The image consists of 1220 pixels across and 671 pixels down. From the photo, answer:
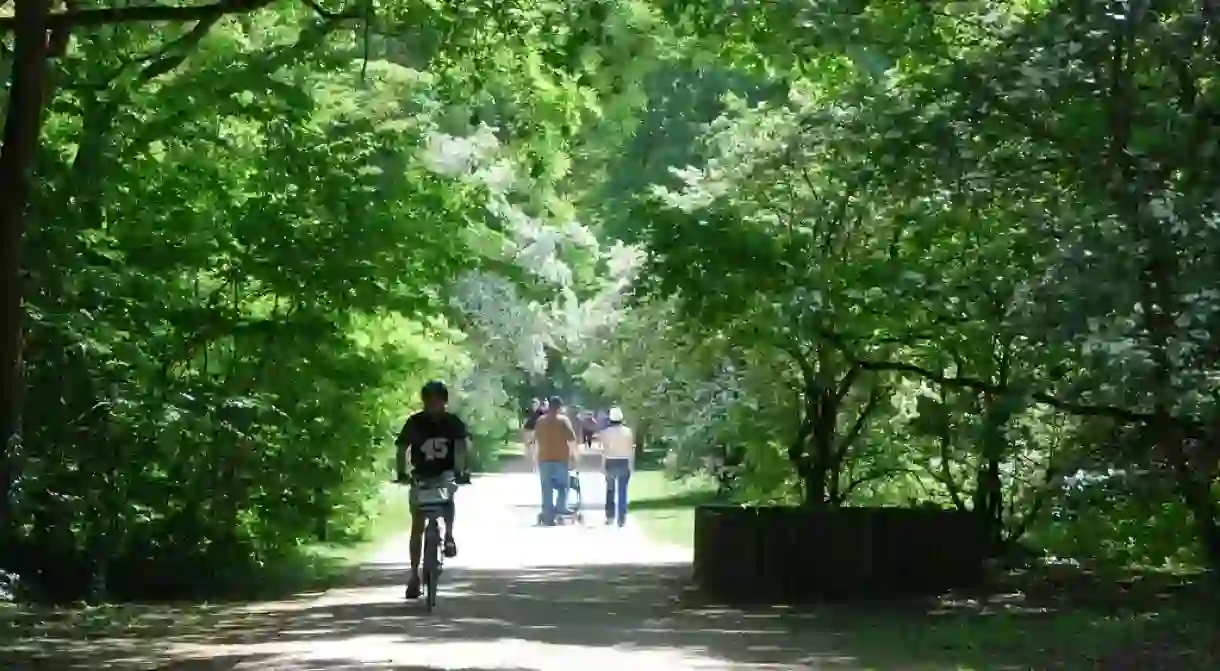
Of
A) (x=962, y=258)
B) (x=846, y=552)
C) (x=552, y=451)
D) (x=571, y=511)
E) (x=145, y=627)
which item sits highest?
(x=962, y=258)

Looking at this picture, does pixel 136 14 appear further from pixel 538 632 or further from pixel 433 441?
pixel 538 632

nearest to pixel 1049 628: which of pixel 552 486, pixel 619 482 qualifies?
pixel 619 482

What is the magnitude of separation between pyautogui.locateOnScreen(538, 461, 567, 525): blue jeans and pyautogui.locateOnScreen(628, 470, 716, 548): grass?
1.31 metres

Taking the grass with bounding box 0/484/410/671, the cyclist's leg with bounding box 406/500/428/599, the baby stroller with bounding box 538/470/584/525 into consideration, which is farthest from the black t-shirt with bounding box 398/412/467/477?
the baby stroller with bounding box 538/470/584/525

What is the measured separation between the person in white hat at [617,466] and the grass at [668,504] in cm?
52

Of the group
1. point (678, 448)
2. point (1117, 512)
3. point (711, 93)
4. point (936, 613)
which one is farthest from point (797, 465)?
point (711, 93)

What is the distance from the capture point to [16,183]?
12.9 m

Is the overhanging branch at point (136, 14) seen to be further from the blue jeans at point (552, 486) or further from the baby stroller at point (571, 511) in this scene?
the baby stroller at point (571, 511)

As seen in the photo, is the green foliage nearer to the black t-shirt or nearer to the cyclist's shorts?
the black t-shirt

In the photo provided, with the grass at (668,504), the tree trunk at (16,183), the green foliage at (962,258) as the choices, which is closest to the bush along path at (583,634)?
the green foliage at (962,258)

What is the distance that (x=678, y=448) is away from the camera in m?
26.9

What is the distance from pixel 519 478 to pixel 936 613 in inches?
1353

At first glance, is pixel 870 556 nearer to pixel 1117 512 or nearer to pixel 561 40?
pixel 1117 512

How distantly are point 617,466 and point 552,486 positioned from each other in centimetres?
99
